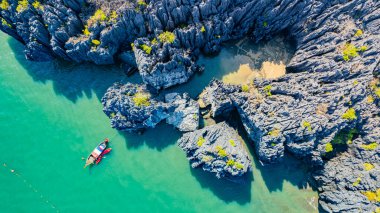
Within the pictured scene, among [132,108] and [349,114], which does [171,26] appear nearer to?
[132,108]

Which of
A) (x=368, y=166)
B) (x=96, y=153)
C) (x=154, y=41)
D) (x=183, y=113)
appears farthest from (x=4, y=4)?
(x=368, y=166)

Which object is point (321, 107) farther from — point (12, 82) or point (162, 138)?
point (12, 82)

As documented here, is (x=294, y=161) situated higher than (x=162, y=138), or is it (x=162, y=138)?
(x=294, y=161)

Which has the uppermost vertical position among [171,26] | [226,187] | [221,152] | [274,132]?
[171,26]

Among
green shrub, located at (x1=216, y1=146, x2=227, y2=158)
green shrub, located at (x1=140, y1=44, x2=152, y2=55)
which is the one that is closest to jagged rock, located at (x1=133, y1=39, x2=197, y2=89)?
green shrub, located at (x1=140, y1=44, x2=152, y2=55)

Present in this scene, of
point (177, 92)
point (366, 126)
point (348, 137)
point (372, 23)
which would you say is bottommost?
point (177, 92)

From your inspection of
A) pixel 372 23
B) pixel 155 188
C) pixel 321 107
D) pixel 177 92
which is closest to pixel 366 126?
pixel 321 107
